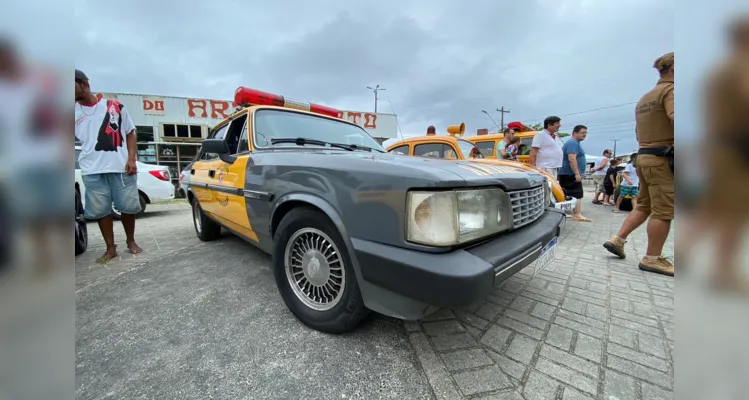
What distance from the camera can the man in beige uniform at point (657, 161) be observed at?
7.24 feet

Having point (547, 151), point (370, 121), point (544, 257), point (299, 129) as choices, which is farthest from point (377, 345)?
point (370, 121)

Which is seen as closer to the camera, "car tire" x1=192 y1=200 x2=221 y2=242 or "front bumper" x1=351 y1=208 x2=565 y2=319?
"front bumper" x1=351 y1=208 x2=565 y2=319

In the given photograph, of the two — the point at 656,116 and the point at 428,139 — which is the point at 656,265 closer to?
the point at 656,116

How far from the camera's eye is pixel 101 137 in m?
2.82

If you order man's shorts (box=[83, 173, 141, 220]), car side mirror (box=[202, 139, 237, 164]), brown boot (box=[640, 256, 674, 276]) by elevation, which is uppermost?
car side mirror (box=[202, 139, 237, 164])

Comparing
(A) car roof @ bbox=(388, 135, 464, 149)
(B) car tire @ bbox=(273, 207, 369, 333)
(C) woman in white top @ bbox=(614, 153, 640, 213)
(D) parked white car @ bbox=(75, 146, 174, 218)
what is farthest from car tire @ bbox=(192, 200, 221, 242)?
(C) woman in white top @ bbox=(614, 153, 640, 213)

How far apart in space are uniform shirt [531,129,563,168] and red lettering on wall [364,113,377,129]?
13.2m

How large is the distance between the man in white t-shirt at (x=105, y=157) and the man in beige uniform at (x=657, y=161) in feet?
16.0

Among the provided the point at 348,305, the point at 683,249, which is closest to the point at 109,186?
the point at 348,305

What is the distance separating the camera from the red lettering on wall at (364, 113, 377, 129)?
57.0 ft

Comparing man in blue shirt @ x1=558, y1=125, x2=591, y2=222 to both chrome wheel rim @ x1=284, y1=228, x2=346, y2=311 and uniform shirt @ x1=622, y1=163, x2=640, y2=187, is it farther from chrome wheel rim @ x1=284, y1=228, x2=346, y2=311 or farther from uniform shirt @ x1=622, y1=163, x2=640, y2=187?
chrome wheel rim @ x1=284, y1=228, x2=346, y2=311

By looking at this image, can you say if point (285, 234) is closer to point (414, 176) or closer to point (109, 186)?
point (414, 176)

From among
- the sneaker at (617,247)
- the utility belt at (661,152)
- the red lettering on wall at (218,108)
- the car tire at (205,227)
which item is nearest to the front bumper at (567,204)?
the sneaker at (617,247)

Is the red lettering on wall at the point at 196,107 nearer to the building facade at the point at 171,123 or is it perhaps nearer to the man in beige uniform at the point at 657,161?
the building facade at the point at 171,123
